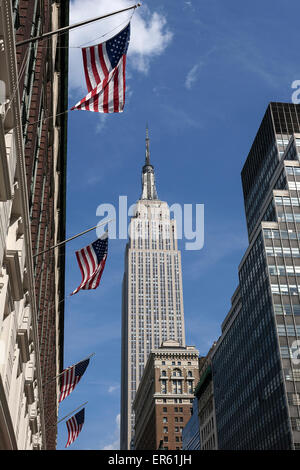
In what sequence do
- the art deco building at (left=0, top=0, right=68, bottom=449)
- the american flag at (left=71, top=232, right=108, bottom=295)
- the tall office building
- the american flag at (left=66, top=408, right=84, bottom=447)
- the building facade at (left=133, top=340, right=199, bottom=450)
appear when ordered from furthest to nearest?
the building facade at (left=133, top=340, right=199, bottom=450) → the tall office building → the american flag at (left=66, top=408, right=84, bottom=447) → the american flag at (left=71, top=232, right=108, bottom=295) → the art deco building at (left=0, top=0, right=68, bottom=449)

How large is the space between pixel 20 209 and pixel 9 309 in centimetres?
404

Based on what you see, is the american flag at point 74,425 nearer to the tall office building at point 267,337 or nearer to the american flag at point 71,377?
the american flag at point 71,377

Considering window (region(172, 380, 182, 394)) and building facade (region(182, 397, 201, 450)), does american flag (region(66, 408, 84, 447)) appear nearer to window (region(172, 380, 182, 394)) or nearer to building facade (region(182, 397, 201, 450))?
building facade (region(182, 397, 201, 450))

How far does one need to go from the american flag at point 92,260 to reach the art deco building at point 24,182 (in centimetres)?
260

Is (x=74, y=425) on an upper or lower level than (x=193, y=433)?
lower

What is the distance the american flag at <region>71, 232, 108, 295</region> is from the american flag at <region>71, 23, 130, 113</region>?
10.6 metres

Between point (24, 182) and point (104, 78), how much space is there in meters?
5.39

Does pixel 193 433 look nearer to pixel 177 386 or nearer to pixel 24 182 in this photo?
pixel 177 386

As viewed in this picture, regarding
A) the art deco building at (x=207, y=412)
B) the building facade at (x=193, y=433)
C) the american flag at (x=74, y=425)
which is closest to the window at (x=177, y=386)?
the building facade at (x=193, y=433)

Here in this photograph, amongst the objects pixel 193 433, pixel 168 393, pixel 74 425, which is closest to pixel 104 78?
pixel 74 425

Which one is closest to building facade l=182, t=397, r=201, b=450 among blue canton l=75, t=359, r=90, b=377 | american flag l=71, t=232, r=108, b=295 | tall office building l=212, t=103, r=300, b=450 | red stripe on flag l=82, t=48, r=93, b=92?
tall office building l=212, t=103, r=300, b=450

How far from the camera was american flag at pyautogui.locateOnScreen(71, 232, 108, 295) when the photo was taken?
2818 cm

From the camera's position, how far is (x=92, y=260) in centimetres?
2838

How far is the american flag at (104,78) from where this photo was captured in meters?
18.6
